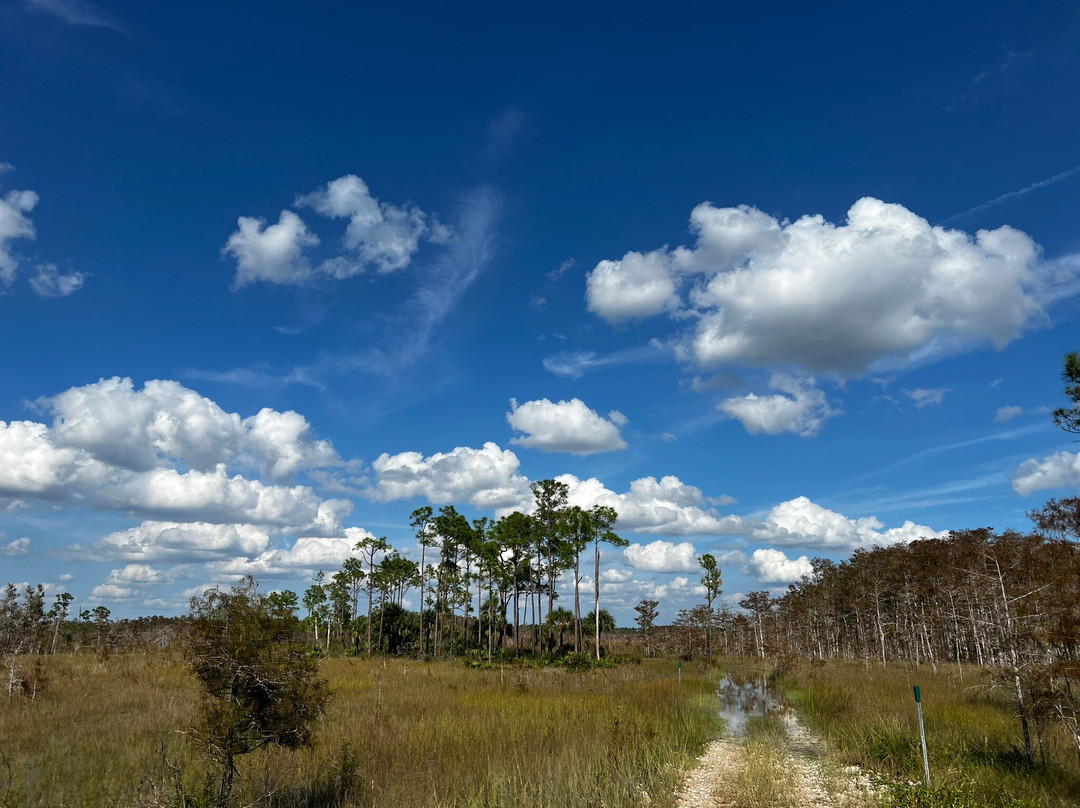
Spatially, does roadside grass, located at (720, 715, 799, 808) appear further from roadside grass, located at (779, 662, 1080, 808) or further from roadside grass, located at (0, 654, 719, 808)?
roadside grass, located at (779, 662, 1080, 808)

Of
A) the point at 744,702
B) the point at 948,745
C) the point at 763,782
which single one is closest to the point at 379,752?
the point at 763,782

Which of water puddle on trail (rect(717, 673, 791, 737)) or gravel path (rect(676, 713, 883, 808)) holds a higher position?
gravel path (rect(676, 713, 883, 808))

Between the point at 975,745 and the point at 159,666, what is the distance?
1318 inches

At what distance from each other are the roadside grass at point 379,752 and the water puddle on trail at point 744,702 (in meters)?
1.40

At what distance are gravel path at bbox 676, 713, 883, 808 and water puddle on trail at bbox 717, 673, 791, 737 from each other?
15.1 ft

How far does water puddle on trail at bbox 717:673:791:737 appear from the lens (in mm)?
22609

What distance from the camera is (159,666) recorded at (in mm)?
29750

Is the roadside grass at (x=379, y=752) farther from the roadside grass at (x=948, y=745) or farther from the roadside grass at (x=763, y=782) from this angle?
the roadside grass at (x=948, y=745)

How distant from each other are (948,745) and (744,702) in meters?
17.0

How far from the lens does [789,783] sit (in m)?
11.9

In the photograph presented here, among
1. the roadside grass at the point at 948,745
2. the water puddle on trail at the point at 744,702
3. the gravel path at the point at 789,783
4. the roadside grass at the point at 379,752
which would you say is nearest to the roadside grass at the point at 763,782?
the gravel path at the point at 789,783

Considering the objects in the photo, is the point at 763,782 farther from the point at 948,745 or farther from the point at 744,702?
the point at 744,702

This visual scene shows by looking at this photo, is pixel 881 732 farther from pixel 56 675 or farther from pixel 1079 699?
pixel 56 675

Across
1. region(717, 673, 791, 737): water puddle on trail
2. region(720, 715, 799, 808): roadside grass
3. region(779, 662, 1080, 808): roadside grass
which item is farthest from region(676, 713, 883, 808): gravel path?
region(717, 673, 791, 737): water puddle on trail
